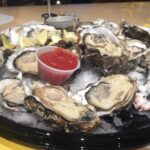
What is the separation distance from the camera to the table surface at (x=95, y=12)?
5.57ft

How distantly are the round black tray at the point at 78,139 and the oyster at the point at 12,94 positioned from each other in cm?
7

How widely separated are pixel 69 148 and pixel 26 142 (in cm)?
10

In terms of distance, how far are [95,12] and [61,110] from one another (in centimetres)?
105

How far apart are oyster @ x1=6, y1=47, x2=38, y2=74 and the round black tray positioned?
0.76 feet

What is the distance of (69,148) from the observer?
2.61 ft

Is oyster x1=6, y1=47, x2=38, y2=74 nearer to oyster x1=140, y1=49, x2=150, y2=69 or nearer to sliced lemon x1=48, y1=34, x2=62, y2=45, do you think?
sliced lemon x1=48, y1=34, x2=62, y2=45

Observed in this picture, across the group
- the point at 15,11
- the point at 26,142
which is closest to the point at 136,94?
the point at 26,142

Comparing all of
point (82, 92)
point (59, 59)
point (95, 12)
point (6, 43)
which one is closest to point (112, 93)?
point (82, 92)

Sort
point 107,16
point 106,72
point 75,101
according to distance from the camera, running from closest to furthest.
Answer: point 75,101 < point 106,72 < point 107,16

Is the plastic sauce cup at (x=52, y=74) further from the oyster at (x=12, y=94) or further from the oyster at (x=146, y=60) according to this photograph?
the oyster at (x=146, y=60)

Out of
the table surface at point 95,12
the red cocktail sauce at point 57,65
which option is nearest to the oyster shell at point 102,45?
the red cocktail sauce at point 57,65

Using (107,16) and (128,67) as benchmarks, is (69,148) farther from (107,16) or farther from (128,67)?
(107,16)

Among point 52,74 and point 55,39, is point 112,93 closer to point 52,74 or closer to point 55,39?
point 52,74

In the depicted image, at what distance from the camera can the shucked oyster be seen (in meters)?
0.83
